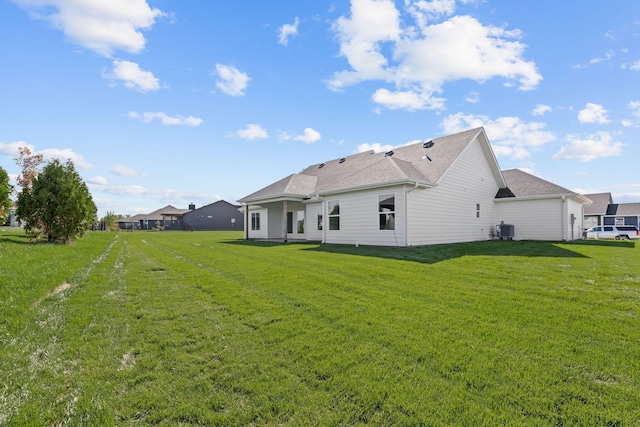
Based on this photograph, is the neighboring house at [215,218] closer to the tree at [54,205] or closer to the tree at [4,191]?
the tree at [54,205]

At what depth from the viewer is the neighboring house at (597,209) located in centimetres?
3800

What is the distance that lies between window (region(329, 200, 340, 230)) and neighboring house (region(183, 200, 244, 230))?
40760mm

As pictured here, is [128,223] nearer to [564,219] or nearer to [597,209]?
[564,219]

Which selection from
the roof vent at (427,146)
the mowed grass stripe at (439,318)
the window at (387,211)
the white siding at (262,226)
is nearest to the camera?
the mowed grass stripe at (439,318)

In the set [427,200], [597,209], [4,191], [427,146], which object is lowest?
[427,200]

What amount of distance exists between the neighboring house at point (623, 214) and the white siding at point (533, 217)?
99.4 ft

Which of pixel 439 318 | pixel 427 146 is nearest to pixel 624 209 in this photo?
pixel 427 146

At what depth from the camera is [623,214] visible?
38.1 m

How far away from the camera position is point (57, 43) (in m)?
10.3

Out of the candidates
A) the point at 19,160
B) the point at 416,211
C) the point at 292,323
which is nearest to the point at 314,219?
the point at 416,211

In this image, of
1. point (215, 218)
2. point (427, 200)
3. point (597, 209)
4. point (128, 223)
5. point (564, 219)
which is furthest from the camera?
point (128, 223)

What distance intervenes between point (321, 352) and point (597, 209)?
48143mm

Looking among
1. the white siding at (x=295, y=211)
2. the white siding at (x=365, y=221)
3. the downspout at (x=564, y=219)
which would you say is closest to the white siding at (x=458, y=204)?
the white siding at (x=365, y=221)

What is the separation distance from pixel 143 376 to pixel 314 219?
1726 centimetres
